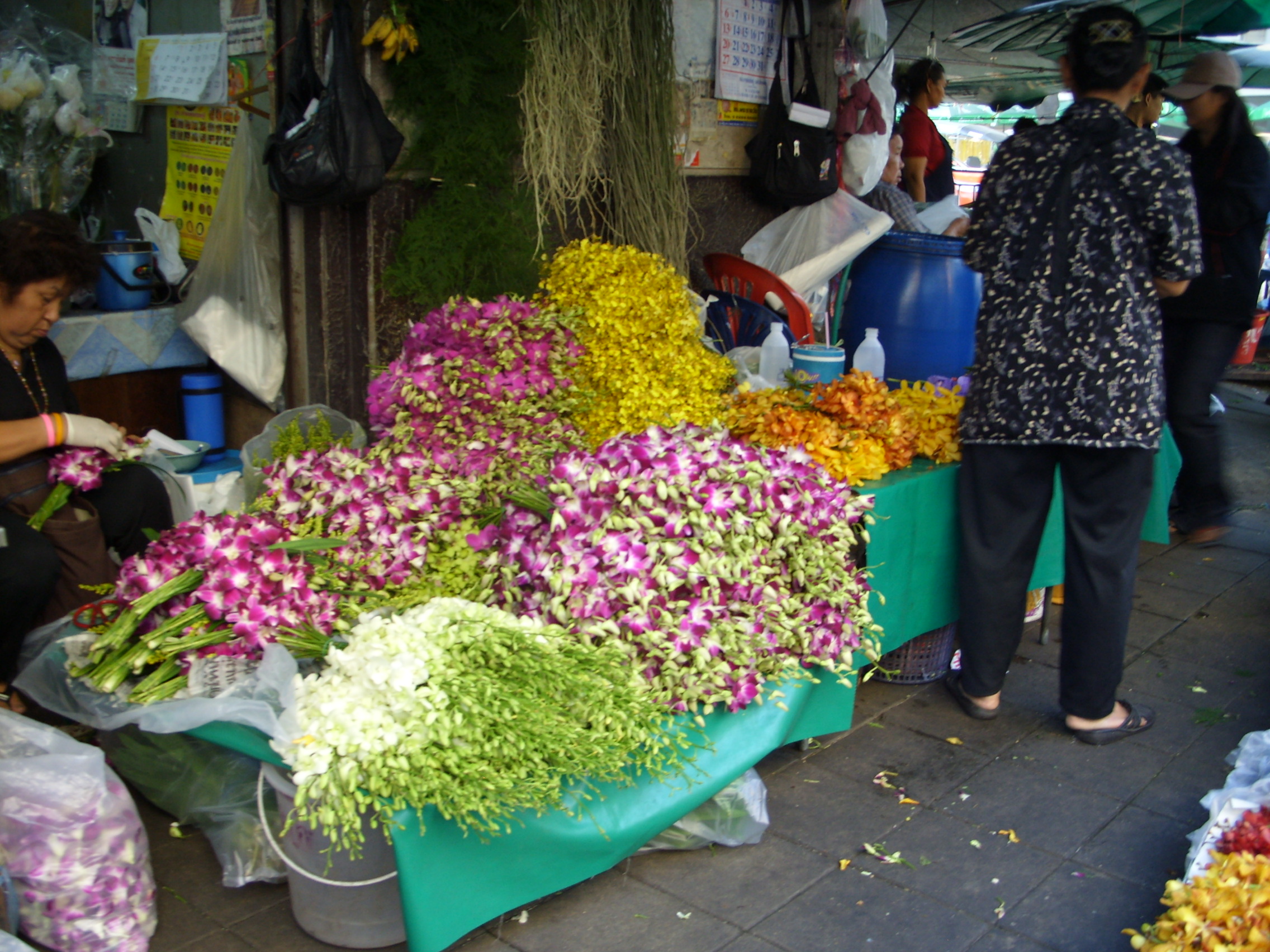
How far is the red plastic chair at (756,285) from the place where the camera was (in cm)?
414

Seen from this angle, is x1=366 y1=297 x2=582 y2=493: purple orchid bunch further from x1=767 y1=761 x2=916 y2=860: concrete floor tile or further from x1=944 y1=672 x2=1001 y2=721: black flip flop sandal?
x1=944 y1=672 x2=1001 y2=721: black flip flop sandal

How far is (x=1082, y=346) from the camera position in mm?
2854

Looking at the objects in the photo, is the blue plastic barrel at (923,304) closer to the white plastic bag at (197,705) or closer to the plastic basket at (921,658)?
the plastic basket at (921,658)

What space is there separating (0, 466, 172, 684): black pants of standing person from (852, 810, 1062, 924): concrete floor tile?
2.18 meters

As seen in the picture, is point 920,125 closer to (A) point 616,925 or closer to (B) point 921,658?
(B) point 921,658

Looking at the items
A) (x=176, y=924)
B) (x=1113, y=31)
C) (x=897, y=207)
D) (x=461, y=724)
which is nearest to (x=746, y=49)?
(x=897, y=207)

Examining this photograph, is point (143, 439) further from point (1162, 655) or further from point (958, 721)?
point (1162, 655)

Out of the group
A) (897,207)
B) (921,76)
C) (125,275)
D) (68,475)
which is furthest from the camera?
(921,76)

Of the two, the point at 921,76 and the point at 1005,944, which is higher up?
the point at 921,76

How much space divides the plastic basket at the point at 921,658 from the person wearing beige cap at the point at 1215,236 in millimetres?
1700

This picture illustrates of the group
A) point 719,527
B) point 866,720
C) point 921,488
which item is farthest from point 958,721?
point 719,527

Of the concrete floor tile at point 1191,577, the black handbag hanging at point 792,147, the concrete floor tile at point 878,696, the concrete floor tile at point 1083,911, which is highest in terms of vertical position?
the black handbag hanging at point 792,147

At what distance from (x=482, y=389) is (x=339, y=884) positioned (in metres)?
1.47

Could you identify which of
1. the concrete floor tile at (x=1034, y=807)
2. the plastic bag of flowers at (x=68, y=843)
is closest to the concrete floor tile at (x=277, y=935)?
the plastic bag of flowers at (x=68, y=843)
